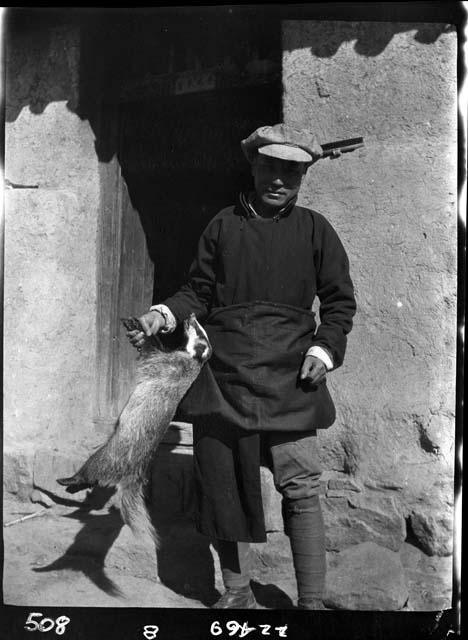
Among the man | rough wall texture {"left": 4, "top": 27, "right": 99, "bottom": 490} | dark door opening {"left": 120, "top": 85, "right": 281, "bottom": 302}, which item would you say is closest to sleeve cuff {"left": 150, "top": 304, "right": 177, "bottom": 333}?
the man

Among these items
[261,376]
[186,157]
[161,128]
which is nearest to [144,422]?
[261,376]

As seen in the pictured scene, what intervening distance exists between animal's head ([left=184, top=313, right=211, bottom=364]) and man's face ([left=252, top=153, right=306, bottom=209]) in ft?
1.77

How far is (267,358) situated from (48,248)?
133cm

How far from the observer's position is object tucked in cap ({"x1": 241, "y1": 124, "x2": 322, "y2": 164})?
2645 mm

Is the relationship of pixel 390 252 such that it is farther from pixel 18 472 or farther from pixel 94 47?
pixel 18 472

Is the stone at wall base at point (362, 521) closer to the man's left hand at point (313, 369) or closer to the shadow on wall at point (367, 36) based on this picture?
the man's left hand at point (313, 369)

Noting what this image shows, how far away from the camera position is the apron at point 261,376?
8.62 ft

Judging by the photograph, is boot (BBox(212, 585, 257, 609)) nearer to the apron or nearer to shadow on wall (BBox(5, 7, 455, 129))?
the apron

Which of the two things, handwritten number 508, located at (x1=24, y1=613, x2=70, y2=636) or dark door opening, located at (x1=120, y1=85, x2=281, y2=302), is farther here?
dark door opening, located at (x1=120, y1=85, x2=281, y2=302)

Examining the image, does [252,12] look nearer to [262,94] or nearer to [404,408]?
[262,94]

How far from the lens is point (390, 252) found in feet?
9.50

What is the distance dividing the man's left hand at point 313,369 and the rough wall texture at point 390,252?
0.40 metres

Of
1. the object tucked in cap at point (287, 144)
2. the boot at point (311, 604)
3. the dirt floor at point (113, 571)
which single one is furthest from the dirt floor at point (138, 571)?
the object tucked in cap at point (287, 144)

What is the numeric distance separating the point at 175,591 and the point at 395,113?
215 centimetres
